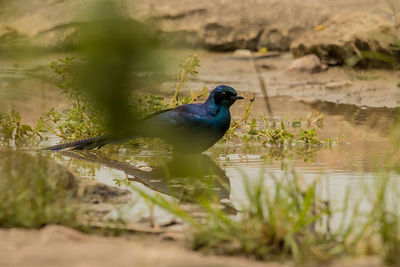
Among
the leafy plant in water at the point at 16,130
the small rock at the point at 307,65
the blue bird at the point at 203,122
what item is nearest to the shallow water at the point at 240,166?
the blue bird at the point at 203,122

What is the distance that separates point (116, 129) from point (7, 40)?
356mm

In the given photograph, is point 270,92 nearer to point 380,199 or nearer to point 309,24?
point 309,24

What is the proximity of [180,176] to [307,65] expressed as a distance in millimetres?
7397

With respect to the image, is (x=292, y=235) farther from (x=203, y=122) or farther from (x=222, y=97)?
(x=222, y=97)

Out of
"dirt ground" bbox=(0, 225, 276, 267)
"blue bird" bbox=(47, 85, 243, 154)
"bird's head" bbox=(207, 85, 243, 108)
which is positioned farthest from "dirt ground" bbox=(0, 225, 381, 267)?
"bird's head" bbox=(207, 85, 243, 108)

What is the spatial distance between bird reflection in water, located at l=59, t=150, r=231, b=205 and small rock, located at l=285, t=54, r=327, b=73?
5113 mm

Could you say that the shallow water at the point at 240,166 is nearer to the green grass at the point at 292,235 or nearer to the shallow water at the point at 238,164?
the shallow water at the point at 238,164

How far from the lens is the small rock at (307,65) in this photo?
1074 centimetres

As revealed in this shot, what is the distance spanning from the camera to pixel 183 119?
5387 millimetres

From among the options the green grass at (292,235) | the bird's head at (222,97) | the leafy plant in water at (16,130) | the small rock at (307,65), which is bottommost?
the green grass at (292,235)

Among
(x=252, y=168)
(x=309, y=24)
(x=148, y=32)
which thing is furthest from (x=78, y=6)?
(x=309, y=24)

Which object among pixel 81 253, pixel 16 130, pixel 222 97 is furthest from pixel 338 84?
pixel 81 253

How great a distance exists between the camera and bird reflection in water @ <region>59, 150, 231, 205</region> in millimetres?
3475

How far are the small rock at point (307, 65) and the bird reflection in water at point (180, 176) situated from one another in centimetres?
511
